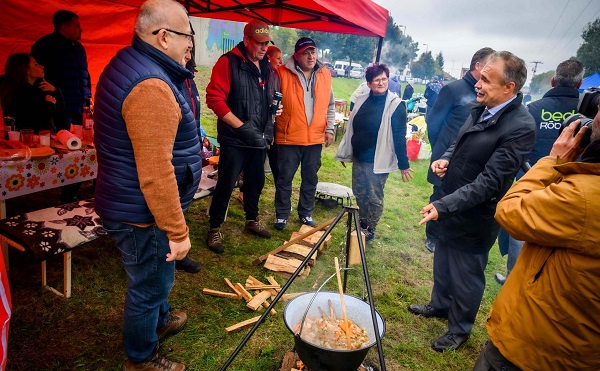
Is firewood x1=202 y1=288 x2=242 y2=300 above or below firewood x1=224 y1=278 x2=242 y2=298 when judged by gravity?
below

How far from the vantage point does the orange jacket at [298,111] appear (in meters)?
4.49

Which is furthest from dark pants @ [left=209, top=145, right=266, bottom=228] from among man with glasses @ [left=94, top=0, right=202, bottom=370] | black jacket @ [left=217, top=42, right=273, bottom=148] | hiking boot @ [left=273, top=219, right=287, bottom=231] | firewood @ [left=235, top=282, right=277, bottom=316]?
man with glasses @ [left=94, top=0, right=202, bottom=370]

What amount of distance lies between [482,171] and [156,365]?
2657 mm

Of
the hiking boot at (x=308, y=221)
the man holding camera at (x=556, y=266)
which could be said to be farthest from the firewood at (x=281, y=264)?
the man holding camera at (x=556, y=266)

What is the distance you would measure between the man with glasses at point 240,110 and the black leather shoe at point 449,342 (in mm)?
2400

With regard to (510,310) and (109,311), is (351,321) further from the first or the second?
(109,311)

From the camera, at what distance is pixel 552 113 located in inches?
158

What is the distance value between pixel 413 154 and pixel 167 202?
846cm

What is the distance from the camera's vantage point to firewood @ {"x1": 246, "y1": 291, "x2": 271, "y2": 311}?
3.24 m

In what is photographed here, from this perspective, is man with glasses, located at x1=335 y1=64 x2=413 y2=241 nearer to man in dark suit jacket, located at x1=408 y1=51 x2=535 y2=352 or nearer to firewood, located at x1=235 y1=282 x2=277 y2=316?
man in dark suit jacket, located at x1=408 y1=51 x2=535 y2=352

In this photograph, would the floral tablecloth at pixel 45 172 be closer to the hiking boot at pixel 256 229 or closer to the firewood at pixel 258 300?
the hiking boot at pixel 256 229

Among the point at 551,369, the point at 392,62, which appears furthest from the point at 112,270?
the point at 392,62

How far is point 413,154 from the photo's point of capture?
941 centimetres

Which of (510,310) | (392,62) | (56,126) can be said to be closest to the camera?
(510,310)
